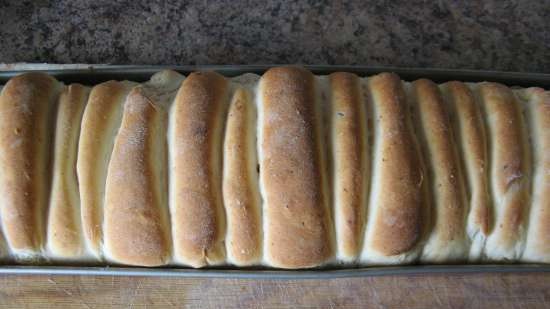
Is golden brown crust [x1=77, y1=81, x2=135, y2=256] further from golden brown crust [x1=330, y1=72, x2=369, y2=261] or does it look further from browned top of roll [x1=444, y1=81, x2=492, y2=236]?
browned top of roll [x1=444, y1=81, x2=492, y2=236]

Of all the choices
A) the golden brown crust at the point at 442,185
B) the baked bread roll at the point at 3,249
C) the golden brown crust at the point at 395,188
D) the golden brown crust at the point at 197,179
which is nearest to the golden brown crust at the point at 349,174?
the golden brown crust at the point at 395,188

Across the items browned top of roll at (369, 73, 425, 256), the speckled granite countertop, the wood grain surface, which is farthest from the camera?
the speckled granite countertop

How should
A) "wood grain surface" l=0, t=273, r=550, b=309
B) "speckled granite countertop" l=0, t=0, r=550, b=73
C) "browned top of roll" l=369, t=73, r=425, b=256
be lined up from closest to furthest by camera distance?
"browned top of roll" l=369, t=73, r=425, b=256, "wood grain surface" l=0, t=273, r=550, b=309, "speckled granite countertop" l=0, t=0, r=550, b=73

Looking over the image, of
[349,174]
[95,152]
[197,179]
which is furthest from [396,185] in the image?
[95,152]

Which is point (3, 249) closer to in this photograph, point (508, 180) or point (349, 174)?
point (349, 174)

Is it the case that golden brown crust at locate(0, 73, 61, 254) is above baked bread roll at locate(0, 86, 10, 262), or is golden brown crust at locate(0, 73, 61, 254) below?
above

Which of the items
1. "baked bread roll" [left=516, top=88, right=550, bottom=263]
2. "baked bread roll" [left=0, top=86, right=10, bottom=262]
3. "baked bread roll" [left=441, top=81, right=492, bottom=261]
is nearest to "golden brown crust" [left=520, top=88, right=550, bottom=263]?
"baked bread roll" [left=516, top=88, right=550, bottom=263]

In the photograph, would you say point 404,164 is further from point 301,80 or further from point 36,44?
point 36,44

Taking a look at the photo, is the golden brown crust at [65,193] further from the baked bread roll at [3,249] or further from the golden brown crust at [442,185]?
the golden brown crust at [442,185]
